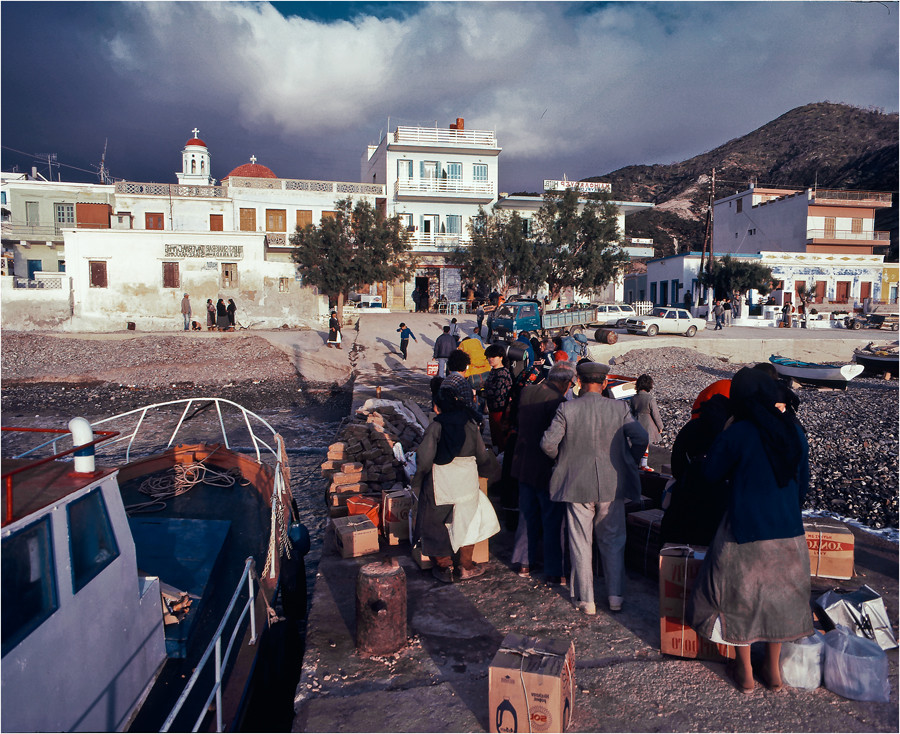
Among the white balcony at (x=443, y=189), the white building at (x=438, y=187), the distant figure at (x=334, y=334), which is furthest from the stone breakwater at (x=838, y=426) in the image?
the white balcony at (x=443, y=189)

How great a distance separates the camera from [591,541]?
421cm

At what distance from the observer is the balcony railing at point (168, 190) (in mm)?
32719

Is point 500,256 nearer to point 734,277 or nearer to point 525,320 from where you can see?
point 525,320

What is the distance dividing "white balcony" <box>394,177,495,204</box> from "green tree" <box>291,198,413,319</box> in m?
5.53

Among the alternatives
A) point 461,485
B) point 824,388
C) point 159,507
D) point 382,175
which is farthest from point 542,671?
point 382,175

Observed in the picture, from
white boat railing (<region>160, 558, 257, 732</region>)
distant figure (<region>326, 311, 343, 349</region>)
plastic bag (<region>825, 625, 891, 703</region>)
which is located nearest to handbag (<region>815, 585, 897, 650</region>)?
plastic bag (<region>825, 625, 891, 703</region>)

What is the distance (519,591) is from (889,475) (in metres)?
7.44

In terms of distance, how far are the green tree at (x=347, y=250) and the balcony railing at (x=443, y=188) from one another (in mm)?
5590

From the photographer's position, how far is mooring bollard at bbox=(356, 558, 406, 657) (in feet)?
12.4

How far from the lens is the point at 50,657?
3010 millimetres

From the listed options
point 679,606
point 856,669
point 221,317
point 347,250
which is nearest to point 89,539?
point 679,606

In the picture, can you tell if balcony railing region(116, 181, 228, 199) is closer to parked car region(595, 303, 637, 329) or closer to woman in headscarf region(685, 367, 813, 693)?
parked car region(595, 303, 637, 329)

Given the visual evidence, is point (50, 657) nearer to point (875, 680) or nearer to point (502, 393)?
point (875, 680)

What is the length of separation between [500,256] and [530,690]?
1223 inches
